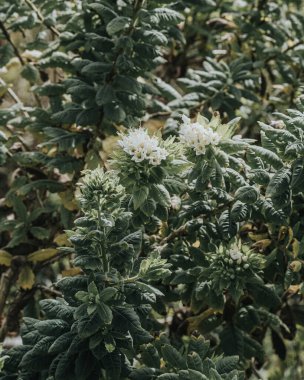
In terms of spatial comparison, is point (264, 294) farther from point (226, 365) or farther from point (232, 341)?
point (226, 365)

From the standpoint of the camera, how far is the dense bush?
2008mm

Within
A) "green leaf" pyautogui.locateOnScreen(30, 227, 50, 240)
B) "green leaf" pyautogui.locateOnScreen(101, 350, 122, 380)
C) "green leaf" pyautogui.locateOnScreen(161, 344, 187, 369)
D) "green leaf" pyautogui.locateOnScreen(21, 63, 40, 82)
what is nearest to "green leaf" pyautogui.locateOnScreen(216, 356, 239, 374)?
"green leaf" pyautogui.locateOnScreen(161, 344, 187, 369)

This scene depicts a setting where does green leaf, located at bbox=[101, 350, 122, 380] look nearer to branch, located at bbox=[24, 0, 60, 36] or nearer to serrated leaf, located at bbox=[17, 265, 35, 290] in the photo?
serrated leaf, located at bbox=[17, 265, 35, 290]

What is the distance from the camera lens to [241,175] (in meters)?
2.31

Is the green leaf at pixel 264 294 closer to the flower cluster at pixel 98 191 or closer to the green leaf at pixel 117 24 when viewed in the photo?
the flower cluster at pixel 98 191

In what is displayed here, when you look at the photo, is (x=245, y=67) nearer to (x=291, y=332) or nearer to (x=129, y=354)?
(x=291, y=332)

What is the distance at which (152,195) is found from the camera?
212 cm

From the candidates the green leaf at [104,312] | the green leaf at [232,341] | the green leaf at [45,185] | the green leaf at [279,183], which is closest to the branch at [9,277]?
the green leaf at [45,185]

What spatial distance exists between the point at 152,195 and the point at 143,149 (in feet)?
0.58

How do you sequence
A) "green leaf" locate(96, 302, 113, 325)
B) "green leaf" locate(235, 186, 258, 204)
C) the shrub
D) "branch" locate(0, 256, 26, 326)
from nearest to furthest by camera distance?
1. "green leaf" locate(96, 302, 113, 325)
2. the shrub
3. "green leaf" locate(235, 186, 258, 204)
4. "branch" locate(0, 256, 26, 326)

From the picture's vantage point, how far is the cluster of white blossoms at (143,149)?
2.01 meters

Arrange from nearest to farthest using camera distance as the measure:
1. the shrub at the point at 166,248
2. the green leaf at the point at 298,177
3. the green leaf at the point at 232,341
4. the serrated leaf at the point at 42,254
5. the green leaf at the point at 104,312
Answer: the green leaf at the point at 104,312
the shrub at the point at 166,248
the green leaf at the point at 298,177
the green leaf at the point at 232,341
the serrated leaf at the point at 42,254

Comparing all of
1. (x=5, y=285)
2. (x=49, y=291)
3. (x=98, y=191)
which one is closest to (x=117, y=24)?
(x=98, y=191)

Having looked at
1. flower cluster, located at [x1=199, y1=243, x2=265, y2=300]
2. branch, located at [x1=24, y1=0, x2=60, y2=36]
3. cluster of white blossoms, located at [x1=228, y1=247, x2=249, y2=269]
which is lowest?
flower cluster, located at [x1=199, y1=243, x2=265, y2=300]
